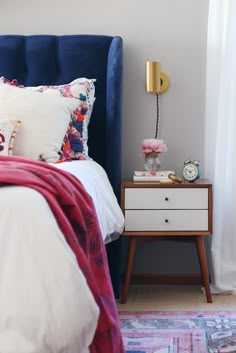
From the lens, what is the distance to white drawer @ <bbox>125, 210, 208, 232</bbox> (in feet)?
9.13

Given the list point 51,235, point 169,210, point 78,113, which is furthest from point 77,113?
point 51,235

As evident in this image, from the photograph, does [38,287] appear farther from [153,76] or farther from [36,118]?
[153,76]

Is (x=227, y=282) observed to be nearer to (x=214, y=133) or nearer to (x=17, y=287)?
(x=214, y=133)

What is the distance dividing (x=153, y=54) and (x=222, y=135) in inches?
25.4

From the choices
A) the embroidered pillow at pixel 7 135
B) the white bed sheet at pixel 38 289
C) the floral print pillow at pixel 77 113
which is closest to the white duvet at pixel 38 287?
the white bed sheet at pixel 38 289

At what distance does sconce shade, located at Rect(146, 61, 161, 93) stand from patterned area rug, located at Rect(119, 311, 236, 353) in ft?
4.00

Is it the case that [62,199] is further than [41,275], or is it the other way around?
[62,199]

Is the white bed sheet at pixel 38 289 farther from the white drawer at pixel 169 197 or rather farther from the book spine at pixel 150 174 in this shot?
the book spine at pixel 150 174

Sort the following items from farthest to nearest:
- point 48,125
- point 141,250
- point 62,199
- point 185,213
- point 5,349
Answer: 1. point 141,250
2. point 185,213
3. point 48,125
4. point 62,199
5. point 5,349

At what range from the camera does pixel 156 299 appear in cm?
289

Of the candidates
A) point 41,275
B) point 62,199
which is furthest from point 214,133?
point 41,275

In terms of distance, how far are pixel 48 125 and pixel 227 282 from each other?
1345 millimetres

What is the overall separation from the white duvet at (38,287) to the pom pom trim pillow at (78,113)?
1.45 metres

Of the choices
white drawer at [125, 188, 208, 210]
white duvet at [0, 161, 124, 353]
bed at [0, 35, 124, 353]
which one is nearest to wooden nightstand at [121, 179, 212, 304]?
white drawer at [125, 188, 208, 210]
